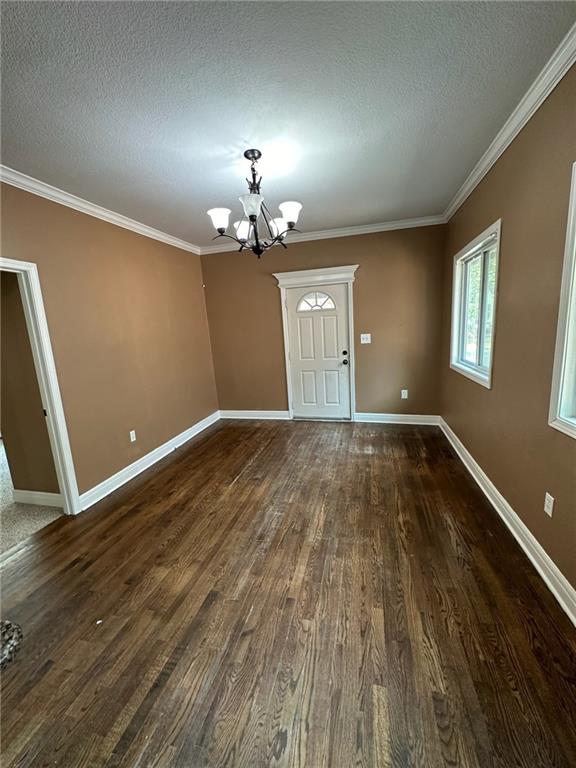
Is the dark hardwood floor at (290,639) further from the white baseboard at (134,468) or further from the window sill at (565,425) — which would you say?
the window sill at (565,425)

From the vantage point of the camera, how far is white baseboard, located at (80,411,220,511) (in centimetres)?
292

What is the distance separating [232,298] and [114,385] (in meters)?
2.27

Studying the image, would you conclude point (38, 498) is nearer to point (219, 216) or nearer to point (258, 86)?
point (219, 216)

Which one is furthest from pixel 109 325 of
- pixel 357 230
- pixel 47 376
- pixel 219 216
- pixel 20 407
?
pixel 357 230

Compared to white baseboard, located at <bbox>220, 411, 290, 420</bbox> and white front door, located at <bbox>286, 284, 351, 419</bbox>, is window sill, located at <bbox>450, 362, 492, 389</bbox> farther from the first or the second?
white baseboard, located at <bbox>220, 411, 290, 420</bbox>

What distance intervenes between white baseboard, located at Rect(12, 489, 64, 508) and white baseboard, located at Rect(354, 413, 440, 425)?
3.66 m

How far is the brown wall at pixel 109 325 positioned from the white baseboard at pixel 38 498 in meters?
0.26

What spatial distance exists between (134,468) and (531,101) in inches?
169

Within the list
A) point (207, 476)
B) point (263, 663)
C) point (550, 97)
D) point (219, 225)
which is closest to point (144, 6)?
point (219, 225)

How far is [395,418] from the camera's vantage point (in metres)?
4.55

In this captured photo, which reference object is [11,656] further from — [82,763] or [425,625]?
[425,625]

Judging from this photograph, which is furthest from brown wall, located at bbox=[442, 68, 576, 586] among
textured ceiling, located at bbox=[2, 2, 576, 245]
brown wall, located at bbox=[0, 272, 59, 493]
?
brown wall, located at bbox=[0, 272, 59, 493]

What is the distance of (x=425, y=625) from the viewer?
157cm

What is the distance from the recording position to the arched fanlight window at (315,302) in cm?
450
